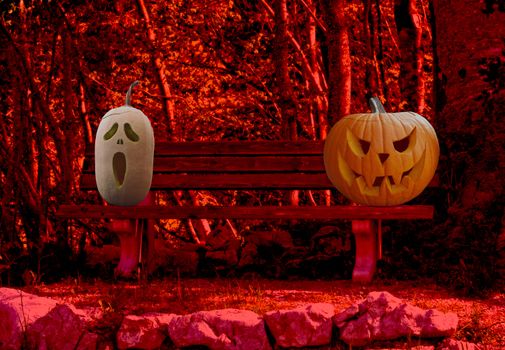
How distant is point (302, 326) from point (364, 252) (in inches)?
80.2

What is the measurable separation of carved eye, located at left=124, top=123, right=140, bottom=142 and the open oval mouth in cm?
14

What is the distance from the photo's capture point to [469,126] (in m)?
7.36

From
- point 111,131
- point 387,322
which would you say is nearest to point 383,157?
point 387,322

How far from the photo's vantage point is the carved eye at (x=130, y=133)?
6.09 m

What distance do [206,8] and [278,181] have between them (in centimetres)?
687

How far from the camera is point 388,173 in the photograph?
620cm

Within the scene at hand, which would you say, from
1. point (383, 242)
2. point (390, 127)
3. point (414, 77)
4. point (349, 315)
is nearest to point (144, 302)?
point (349, 315)

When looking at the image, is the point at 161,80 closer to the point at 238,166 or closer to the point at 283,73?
the point at 283,73

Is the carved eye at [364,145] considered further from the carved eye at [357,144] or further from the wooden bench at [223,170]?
the wooden bench at [223,170]

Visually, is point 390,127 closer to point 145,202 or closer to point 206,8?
point 145,202

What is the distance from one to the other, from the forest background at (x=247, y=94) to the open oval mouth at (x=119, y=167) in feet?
3.85

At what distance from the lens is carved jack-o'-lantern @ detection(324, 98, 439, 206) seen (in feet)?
20.3

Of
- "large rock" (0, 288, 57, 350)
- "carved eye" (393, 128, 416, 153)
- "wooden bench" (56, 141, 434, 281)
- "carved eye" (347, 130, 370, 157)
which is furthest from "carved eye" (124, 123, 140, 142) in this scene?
"carved eye" (393, 128, 416, 153)

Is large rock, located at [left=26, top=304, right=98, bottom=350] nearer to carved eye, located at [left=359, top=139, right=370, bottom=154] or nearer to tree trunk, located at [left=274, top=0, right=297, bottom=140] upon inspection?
carved eye, located at [left=359, top=139, right=370, bottom=154]
